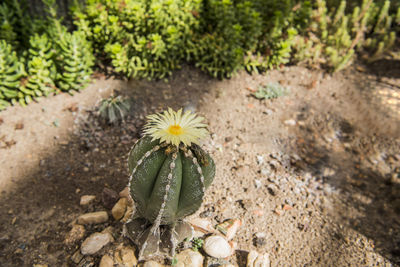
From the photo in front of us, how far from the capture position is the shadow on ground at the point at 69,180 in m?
2.50

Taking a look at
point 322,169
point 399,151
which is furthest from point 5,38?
point 399,151

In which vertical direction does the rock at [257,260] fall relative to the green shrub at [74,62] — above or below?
below

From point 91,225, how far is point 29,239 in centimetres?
52

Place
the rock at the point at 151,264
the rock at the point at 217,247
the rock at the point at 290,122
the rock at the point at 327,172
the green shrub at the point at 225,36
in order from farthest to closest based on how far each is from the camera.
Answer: the green shrub at the point at 225,36 < the rock at the point at 290,122 < the rock at the point at 327,172 < the rock at the point at 217,247 < the rock at the point at 151,264

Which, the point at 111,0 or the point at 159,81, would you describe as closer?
the point at 111,0

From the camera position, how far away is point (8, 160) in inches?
120

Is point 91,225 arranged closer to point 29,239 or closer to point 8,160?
point 29,239

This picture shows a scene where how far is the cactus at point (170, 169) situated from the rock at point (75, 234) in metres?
0.88

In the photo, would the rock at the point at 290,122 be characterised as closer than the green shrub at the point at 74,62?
No

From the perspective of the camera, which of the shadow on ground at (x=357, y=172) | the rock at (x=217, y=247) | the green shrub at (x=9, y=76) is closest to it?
the rock at (x=217, y=247)

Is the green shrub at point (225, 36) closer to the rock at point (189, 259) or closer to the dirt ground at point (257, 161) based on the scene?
the dirt ground at point (257, 161)

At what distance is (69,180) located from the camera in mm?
2996

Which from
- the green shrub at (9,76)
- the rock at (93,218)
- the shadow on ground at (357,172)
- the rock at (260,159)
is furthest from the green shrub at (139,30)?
the shadow on ground at (357,172)

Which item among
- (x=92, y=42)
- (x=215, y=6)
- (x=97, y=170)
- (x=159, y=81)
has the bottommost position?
(x=97, y=170)
